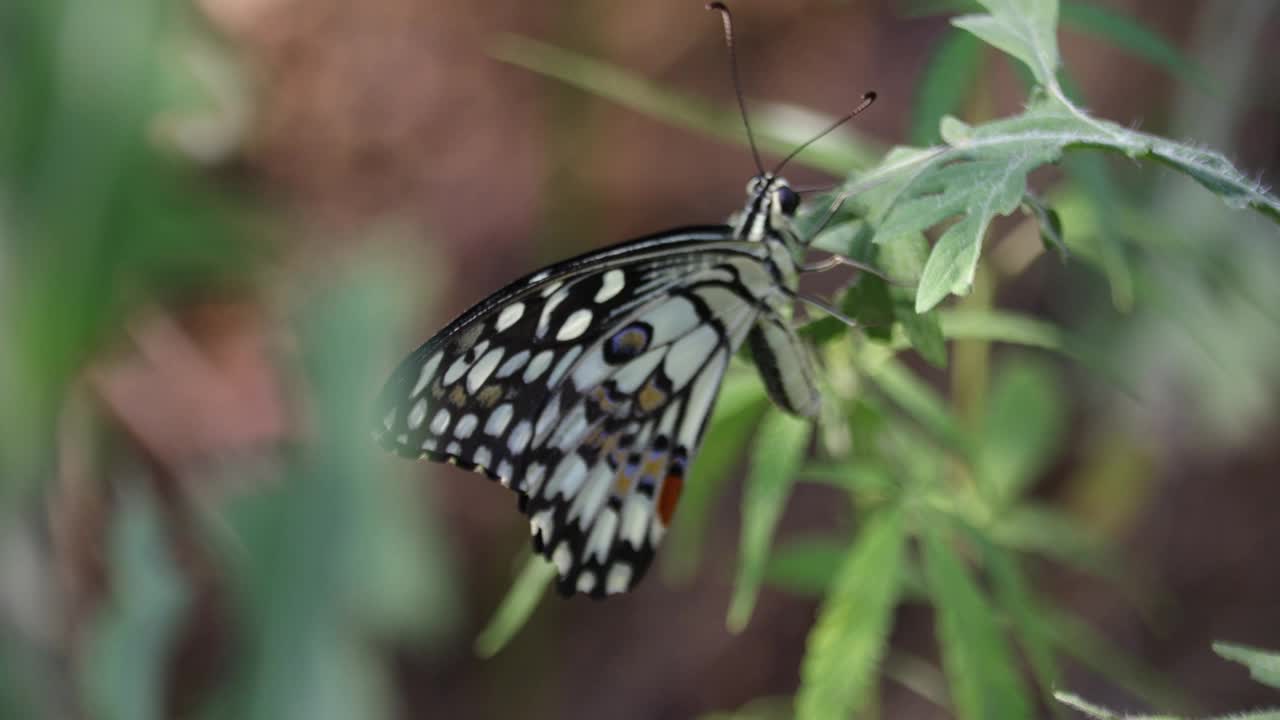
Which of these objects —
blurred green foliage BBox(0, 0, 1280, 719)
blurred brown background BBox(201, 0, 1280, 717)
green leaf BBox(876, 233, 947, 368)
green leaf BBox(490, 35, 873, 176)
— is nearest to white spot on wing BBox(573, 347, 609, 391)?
blurred green foliage BBox(0, 0, 1280, 719)

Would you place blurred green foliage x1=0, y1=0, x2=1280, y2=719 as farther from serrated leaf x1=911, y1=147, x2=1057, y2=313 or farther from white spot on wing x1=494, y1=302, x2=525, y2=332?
white spot on wing x1=494, y1=302, x2=525, y2=332

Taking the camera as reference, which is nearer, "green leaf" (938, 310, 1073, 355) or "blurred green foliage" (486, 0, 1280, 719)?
"blurred green foliage" (486, 0, 1280, 719)

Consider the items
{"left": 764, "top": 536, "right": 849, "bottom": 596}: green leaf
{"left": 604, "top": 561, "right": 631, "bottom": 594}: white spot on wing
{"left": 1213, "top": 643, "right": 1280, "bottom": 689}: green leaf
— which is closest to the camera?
{"left": 1213, "top": 643, "right": 1280, "bottom": 689}: green leaf

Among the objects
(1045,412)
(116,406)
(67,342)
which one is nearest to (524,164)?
(116,406)

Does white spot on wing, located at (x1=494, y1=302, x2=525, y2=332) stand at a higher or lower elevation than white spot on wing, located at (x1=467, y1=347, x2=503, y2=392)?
higher

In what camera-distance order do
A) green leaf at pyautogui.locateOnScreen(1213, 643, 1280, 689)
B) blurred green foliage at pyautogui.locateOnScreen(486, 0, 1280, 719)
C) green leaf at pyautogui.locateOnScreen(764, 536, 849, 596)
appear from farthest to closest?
1. green leaf at pyautogui.locateOnScreen(764, 536, 849, 596)
2. blurred green foliage at pyautogui.locateOnScreen(486, 0, 1280, 719)
3. green leaf at pyautogui.locateOnScreen(1213, 643, 1280, 689)

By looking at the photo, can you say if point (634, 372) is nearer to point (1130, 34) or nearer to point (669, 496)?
point (669, 496)

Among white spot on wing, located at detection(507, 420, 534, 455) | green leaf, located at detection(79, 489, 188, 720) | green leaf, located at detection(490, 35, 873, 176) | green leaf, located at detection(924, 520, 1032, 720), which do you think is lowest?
green leaf, located at detection(79, 489, 188, 720)

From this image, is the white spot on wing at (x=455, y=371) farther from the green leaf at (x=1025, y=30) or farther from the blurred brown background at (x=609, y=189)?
the blurred brown background at (x=609, y=189)
